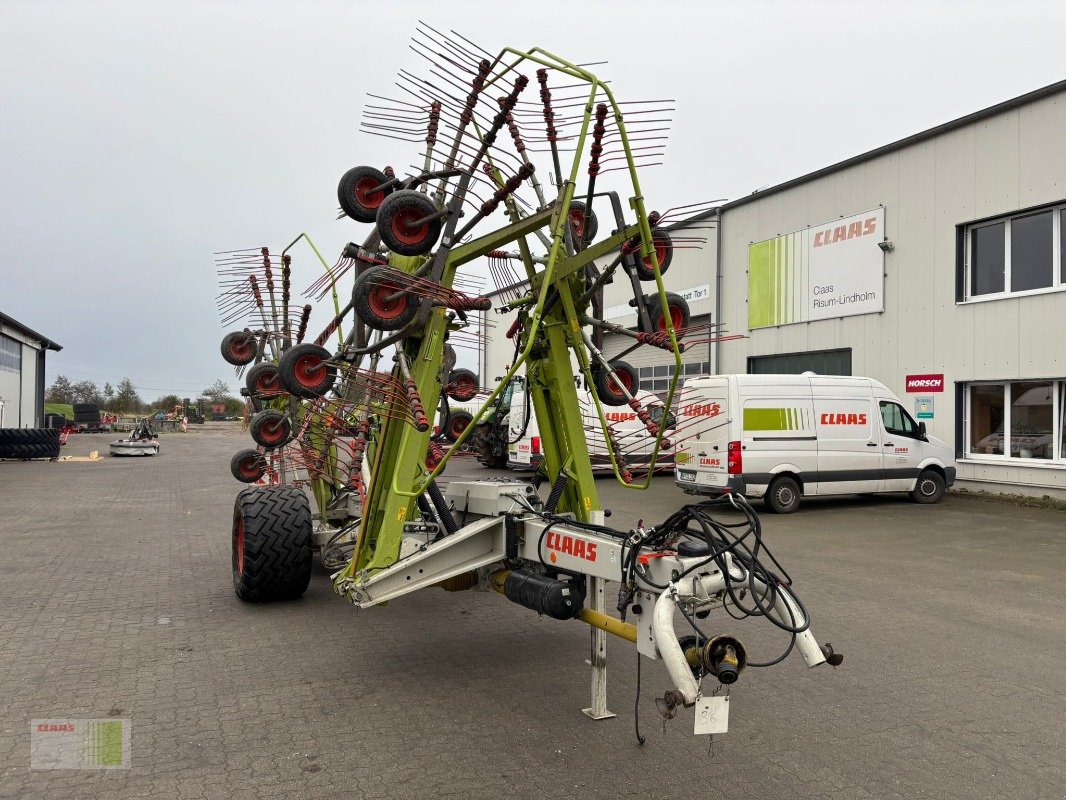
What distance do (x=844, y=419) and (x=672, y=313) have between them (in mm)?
10196

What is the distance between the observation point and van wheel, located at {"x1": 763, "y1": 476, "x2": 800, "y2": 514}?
1388 centimetres

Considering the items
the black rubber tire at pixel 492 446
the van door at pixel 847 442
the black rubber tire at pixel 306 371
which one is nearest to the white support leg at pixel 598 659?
the black rubber tire at pixel 306 371

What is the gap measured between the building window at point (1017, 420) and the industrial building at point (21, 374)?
3949 centimetres

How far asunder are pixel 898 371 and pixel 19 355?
44.8 meters

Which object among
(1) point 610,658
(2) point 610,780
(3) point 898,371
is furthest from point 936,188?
(2) point 610,780

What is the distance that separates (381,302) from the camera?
480 centimetres

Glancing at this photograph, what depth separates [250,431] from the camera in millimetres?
8609

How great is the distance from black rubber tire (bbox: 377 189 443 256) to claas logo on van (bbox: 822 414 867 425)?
11134mm

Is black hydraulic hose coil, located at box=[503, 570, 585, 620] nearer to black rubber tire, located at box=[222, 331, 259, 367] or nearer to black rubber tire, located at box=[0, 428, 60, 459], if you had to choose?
black rubber tire, located at box=[222, 331, 259, 367]

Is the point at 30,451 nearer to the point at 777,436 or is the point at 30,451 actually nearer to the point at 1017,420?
the point at 777,436

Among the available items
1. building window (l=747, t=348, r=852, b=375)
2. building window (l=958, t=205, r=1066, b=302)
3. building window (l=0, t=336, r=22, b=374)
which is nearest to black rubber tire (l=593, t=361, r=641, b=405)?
building window (l=958, t=205, r=1066, b=302)

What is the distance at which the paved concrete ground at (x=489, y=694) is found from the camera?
3771mm

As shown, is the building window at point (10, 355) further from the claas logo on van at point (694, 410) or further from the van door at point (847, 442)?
the claas logo on van at point (694, 410)

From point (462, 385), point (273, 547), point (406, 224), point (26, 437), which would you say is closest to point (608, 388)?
point (406, 224)
